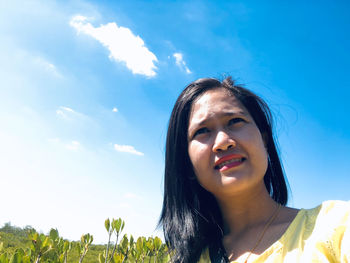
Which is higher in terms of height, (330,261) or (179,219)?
(179,219)

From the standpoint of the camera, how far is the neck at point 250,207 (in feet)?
5.40

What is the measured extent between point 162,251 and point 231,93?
9.10 feet

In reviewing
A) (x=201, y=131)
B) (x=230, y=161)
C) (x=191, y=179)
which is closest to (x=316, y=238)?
(x=230, y=161)

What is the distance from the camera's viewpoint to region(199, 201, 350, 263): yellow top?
40.9 inches

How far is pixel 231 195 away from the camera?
1637 millimetres

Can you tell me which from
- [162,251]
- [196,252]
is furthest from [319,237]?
[162,251]

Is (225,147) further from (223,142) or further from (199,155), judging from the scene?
(199,155)

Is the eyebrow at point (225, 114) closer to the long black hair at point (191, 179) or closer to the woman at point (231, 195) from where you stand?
the woman at point (231, 195)

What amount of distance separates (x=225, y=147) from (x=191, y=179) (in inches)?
21.8

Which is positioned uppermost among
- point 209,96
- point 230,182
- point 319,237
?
point 209,96

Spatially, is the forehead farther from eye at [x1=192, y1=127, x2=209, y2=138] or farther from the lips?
the lips

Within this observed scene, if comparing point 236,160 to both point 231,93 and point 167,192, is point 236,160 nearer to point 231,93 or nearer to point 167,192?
point 231,93

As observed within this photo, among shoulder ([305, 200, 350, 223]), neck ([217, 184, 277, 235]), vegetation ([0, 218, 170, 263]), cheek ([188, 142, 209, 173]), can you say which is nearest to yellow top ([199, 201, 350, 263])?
shoulder ([305, 200, 350, 223])

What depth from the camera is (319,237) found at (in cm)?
110
